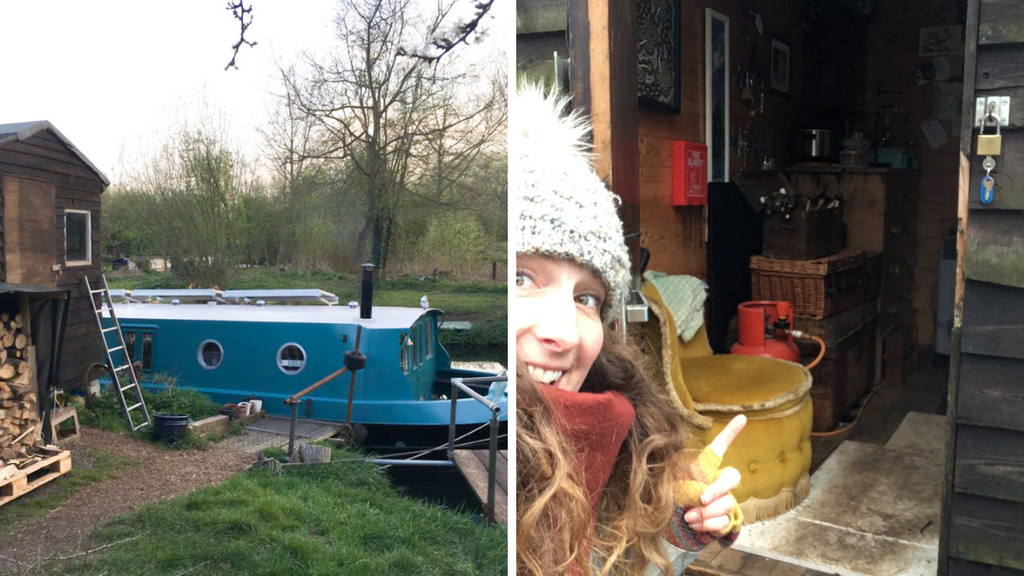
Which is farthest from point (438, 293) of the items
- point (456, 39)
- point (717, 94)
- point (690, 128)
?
point (717, 94)

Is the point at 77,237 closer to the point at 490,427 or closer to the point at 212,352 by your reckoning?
the point at 212,352

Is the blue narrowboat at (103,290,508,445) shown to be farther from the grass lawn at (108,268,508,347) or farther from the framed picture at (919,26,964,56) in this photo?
the framed picture at (919,26,964,56)

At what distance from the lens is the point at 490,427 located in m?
0.92

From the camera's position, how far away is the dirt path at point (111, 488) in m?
1.06

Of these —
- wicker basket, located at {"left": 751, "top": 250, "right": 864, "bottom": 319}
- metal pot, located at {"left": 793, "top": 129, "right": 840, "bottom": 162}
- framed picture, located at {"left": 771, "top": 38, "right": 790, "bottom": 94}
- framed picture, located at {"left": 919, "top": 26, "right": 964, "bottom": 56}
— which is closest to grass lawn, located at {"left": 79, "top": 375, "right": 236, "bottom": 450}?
wicker basket, located at {"left": 751, "top": 250, "right": 864, "bottom": 319}

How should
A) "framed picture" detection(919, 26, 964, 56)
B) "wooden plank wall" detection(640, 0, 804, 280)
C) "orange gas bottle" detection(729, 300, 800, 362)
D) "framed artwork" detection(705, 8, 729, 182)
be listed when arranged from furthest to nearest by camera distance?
"framed picture" detection(919, 26, 964, 56) < "orange gas bottle" detection(729, 300, 800, 362) < "framed artwork" detection(705, 8, 729, 182) < "wooden plank wall" detection(640, 0, 804, 280)

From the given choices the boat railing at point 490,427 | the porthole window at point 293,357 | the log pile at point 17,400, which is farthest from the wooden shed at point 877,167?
the log pile at point 17,400

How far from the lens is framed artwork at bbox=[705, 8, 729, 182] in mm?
2727

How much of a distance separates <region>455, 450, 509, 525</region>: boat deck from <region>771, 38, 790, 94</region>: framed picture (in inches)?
126

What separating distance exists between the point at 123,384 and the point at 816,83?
431 cm

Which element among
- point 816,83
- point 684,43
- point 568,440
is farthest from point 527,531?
point 816,83

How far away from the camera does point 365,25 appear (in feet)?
3.17

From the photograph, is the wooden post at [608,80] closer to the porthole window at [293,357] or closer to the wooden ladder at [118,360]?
the porthole window at [293,357]

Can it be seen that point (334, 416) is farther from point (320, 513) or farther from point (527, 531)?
point (527, 531)
